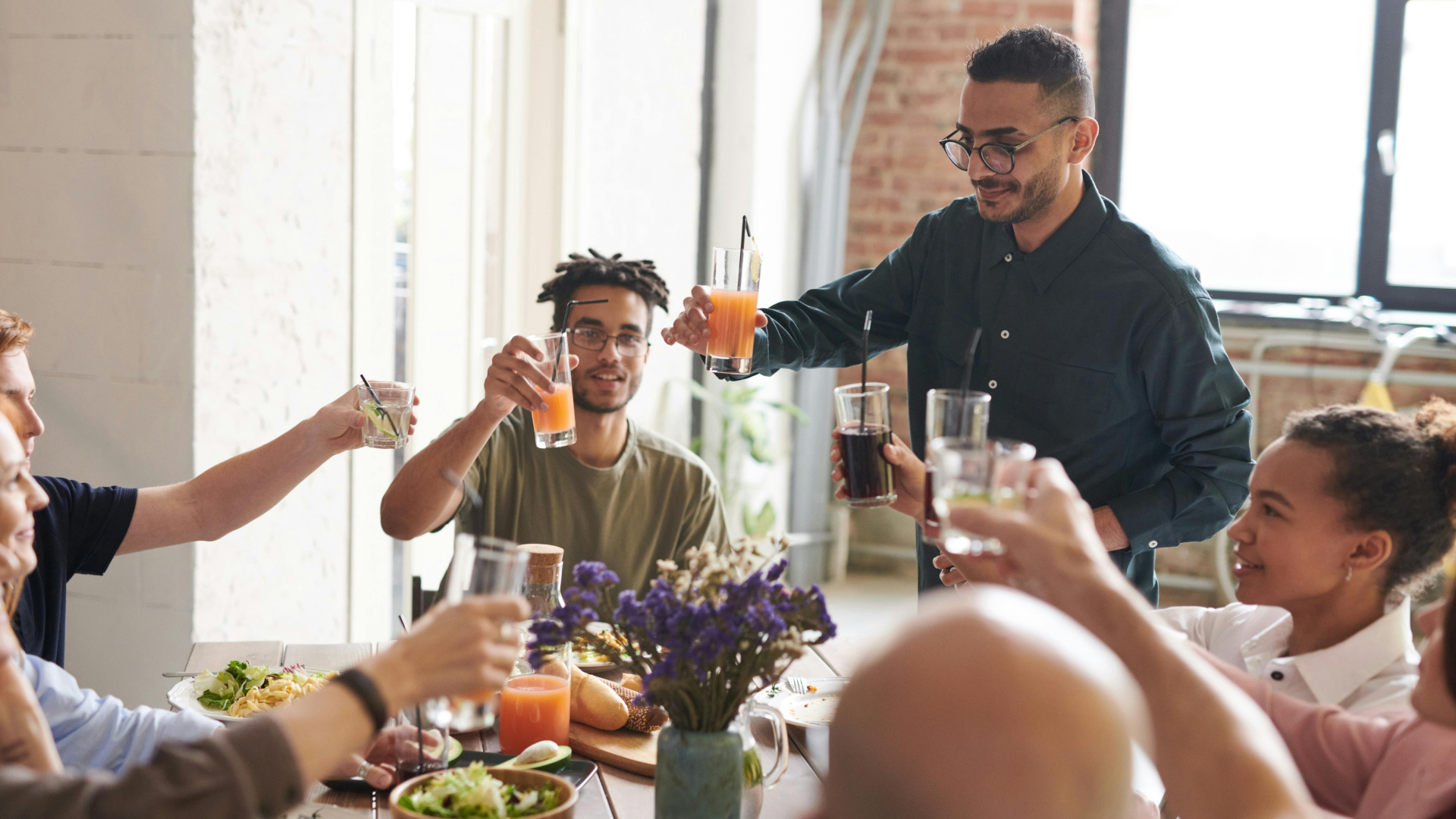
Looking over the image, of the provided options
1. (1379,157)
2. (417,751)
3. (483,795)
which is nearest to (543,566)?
(417,751)

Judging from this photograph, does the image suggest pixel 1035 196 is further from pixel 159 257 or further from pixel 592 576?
pixel 159 257

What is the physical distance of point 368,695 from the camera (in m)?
1.03

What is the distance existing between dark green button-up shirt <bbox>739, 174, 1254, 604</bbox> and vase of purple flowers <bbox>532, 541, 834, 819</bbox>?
37.5 inches

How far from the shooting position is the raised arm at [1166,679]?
98 centimetres

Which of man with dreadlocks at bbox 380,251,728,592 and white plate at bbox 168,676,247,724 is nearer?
white plate at bbox 168,676,247,724

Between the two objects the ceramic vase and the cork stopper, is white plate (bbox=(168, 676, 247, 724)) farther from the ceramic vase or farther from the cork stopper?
the ceramic vase

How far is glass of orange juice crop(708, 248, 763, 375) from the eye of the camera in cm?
200

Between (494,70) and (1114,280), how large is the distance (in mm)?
2283

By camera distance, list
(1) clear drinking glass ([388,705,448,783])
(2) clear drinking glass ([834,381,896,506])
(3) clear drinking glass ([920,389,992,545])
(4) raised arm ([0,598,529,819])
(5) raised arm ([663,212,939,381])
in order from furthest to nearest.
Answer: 1. (5) raised arm ([663,212,939,381])
2. (2) clear drinking glass ([834,381,896,506])
3. (1) clear drinking glass ([388,705,448,783])
4. (3) clear drinking glass ([920,389,992,545])
5. (4) raised arm ([0,598,529,819])

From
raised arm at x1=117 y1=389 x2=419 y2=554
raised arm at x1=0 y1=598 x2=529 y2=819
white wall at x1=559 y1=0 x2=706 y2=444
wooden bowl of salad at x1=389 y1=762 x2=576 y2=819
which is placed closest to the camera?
raised arm at x1=0 y1=598 x2=529 y2=819

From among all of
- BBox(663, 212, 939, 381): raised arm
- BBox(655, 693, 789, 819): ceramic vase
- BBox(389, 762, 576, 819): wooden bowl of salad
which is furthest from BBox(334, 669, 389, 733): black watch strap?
BBox(663, 212, 939, 381): raised arm

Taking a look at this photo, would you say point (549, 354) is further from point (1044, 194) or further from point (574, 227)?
point (574, 227)

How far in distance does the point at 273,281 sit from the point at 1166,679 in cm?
242

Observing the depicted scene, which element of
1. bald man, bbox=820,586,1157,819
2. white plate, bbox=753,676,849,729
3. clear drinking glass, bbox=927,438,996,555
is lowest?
white plate, bbox=753,676,849,729
